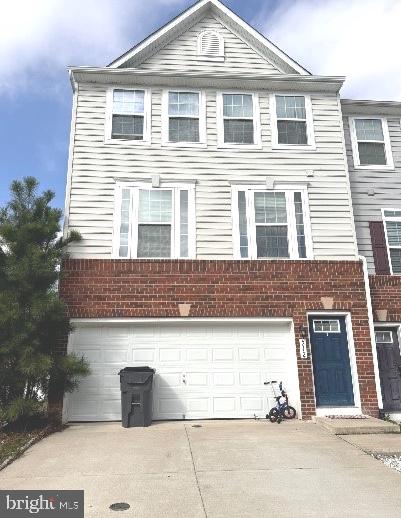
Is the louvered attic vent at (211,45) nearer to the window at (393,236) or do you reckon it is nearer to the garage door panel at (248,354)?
the window at (393,236)

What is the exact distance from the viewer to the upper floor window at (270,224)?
10367 millimetres

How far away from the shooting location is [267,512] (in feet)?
13.7

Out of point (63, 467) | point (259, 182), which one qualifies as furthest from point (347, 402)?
point (63, 467)

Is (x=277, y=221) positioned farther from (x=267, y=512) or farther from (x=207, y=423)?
(x=267, y=512)

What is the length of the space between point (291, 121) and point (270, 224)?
3.17 metres

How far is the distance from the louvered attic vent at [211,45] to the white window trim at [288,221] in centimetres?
409

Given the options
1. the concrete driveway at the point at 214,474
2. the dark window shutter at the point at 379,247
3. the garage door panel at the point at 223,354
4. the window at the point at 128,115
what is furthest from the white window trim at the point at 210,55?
the concrete driveway at the point at 214,474

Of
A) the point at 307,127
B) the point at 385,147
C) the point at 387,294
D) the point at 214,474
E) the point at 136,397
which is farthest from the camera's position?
the point at 385,147

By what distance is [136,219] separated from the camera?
33.9 feet

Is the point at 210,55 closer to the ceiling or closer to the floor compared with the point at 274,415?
closer to the ceiling

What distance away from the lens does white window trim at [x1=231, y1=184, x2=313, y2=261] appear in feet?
33.8

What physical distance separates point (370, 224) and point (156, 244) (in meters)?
5.83

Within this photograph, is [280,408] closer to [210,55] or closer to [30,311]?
[30,311]

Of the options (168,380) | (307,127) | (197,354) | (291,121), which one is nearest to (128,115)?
(291,121)
